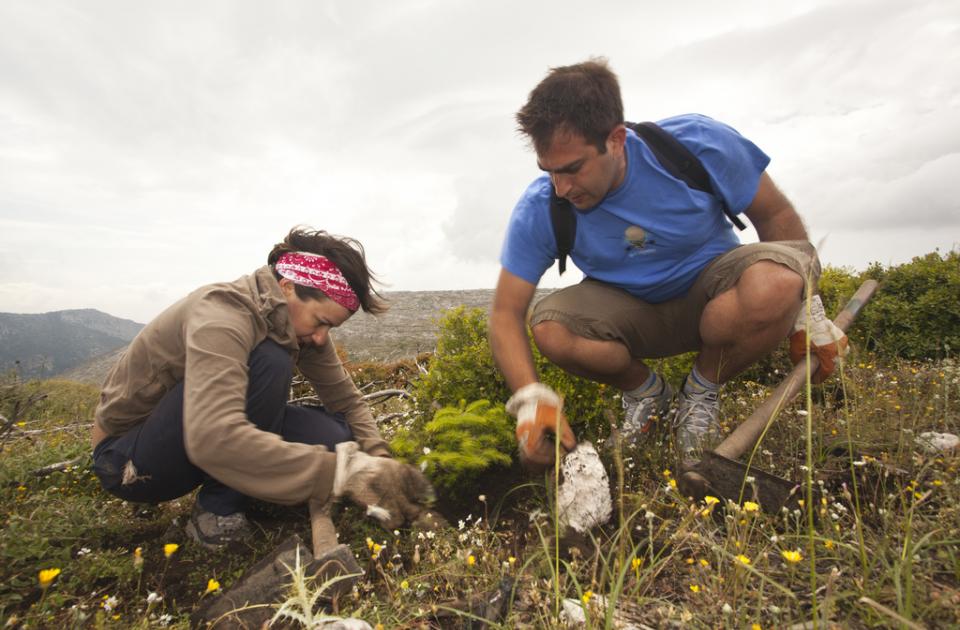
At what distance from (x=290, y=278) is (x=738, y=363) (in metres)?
Result: 2.53

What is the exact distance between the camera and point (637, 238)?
2965mm

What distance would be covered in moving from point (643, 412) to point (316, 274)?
2.14 metres

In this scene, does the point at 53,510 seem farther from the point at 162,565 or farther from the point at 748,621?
the point at 748,621

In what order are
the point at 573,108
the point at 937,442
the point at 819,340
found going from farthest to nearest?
the point at 819,340 < the point at 573,108 < the point at 937,442

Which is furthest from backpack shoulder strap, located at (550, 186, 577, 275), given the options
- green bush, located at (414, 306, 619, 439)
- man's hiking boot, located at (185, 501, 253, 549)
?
man's hiking boot, located at (185, 501, 253, 549)

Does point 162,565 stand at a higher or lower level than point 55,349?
higher

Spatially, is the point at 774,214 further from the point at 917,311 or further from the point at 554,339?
the point at 917,311

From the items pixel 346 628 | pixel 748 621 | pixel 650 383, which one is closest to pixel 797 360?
pixel 650 383

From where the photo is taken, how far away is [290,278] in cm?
266

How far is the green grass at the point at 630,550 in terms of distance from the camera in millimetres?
1526

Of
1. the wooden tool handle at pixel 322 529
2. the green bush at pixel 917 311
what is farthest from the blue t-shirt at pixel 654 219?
the green bush at pixel 917 311

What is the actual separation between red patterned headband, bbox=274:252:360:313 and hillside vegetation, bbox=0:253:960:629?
89 cm

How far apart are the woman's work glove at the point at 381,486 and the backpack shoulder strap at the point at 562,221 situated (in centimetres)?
152

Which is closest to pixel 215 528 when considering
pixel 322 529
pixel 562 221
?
pixel 322 529
